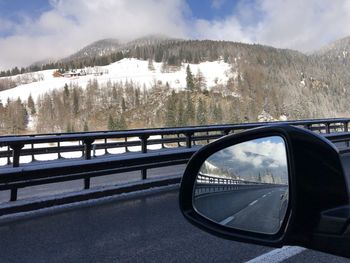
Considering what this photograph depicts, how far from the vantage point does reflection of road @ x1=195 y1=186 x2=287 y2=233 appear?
4.91 ft

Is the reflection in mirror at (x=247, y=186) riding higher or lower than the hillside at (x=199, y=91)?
lower

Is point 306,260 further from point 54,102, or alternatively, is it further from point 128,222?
point 54,102

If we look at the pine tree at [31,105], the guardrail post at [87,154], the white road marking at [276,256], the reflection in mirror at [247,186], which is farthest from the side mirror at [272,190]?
the pine tree at [31,105]

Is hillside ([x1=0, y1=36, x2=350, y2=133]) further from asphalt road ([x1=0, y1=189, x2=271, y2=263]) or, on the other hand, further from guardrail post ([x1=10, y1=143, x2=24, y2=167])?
asphalt road ([x1=0, y1=189, x2=271, y2=263])

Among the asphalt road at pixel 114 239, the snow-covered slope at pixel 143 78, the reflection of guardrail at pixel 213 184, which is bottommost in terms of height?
the asphalt road at pixel 114 239

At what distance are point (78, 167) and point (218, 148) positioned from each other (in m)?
5.48

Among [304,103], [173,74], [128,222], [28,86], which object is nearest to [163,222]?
[128,222]

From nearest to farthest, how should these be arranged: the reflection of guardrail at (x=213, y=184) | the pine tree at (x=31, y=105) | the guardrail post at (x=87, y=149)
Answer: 1. the reflection of guardrail at (x=213, y=184)
2. the guardrail post at (x=87, y=149)
3. the pine tree at (x=31, y=105)

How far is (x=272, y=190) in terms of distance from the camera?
1.60 m

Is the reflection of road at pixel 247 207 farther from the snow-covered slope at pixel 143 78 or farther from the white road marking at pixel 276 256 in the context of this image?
the snow-covered slope at pixel 143 78

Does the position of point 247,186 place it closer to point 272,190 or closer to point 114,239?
point 272,190

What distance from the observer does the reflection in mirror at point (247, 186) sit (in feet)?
4.98

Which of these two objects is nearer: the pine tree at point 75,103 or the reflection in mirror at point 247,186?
the reflection in mirror at point 247,186

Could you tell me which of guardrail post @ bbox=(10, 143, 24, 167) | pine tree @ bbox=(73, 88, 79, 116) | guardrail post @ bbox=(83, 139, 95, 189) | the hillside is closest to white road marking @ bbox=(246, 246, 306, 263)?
guardrail post @ bbox=(83, 139, 95, 189)
